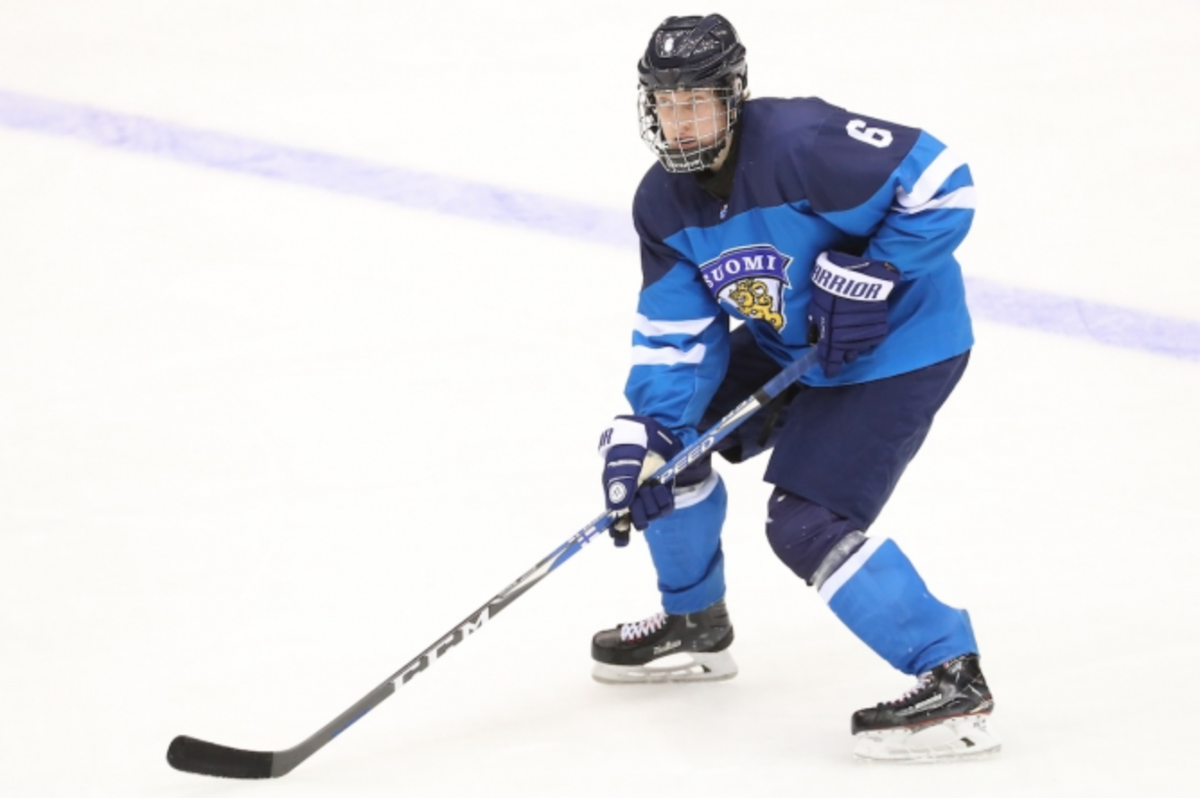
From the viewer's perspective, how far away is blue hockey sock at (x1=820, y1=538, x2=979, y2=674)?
2416 millimetres

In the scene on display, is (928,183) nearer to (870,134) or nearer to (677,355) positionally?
(870,134)

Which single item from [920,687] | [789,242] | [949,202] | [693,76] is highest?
[693,76]

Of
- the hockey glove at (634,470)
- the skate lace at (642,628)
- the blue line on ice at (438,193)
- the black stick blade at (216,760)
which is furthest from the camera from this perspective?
the blue line on ice at (438,193)

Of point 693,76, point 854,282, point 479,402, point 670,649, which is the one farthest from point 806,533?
point 479,402

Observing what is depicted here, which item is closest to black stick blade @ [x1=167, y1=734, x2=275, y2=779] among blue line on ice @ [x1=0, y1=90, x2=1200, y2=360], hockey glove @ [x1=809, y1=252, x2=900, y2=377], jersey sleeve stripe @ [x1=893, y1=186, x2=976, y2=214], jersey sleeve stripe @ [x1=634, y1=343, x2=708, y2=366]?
jersey sleeve stripe @ [x1=634, y1=343, x2=708, y2=366]

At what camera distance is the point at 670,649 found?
2.88 meters

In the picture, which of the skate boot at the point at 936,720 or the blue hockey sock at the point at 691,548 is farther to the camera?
the blue hockey sock at the point at 691,548

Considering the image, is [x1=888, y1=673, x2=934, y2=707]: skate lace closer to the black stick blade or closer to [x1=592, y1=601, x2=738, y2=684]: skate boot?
[x1=592, y1=601, x2=738, y2=684]: skate boot

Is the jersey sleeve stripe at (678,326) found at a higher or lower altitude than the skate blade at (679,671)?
higher

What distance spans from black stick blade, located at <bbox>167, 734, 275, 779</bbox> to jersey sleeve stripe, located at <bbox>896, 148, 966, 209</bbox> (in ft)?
4.39

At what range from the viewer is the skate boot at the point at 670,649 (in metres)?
2.85

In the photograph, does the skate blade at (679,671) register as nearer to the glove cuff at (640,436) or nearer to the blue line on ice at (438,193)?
the glove cuff at (640,436)

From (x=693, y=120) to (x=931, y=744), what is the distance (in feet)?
3.48

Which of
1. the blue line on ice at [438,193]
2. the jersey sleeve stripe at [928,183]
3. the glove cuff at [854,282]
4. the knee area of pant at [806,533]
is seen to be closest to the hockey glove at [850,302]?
the glove cuff at [854,282]
